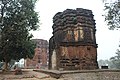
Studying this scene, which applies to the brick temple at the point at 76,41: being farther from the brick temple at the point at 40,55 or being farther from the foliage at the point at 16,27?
the brick temple at the point at 40,55

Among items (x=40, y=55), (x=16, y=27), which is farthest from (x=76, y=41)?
(x=40, y=55)

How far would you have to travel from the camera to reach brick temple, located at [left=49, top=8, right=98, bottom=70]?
1834cm

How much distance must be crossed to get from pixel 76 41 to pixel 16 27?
577 centimetres

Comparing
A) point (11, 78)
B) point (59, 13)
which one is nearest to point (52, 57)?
point (59, 13)

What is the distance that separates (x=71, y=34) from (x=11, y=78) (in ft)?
23.9

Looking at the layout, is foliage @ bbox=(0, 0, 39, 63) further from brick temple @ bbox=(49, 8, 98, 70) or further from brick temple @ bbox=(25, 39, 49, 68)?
brick temple @ bbox=(25, 39, 49, 68)

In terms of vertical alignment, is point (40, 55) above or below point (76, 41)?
below

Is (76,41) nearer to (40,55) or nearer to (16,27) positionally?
(16,27)

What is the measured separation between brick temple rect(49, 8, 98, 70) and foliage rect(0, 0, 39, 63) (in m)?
2.91

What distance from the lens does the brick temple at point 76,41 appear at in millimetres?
18344

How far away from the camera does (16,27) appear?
18672 mm

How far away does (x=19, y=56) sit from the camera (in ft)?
65.1

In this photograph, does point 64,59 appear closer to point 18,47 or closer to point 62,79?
point 18,47

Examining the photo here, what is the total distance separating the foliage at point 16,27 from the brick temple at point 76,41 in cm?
291
